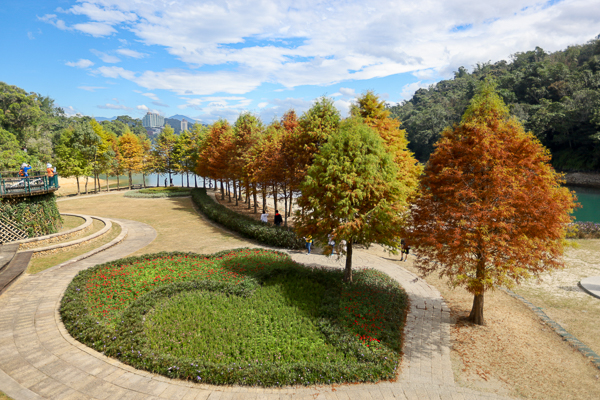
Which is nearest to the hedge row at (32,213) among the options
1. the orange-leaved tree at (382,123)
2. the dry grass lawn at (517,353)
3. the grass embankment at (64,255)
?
the grass embankment at (64,255)

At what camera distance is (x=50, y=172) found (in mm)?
18250

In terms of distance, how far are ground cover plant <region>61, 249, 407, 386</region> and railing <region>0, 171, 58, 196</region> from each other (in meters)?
7.54

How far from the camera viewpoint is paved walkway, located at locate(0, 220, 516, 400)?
23.7 ft

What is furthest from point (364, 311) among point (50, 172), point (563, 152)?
point (563, 152)

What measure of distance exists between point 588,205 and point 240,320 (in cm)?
5227

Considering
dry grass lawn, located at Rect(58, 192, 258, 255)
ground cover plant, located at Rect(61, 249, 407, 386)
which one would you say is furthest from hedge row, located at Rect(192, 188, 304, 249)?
ground cover plant, located at Rect(61, 249, 407, 386)

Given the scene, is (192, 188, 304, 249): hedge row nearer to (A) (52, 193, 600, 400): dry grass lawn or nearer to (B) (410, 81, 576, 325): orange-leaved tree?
(A) (52, 193, 600, 400): dry grass lawn

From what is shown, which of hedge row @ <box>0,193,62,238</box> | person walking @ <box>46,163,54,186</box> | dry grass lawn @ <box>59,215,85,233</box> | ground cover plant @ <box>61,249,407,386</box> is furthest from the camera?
dry grass lawn @ <box>59,215,85,233</box>

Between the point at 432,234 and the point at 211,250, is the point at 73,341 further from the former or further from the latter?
the point at 432,234

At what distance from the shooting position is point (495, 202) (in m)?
9.59

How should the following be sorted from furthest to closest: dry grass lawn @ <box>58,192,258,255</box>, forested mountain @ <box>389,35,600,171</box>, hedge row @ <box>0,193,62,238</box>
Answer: forested mountain @ <box>389,35,600,171</box> < dry grass lawn @ <box>58,192,258,255</box> < hedge row @ <box>0,193,62,238</box>

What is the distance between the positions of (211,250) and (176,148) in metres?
40.4

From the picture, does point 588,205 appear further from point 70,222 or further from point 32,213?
point 32,213

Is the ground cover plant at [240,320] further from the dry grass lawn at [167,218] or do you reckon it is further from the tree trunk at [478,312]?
the dry grass lawn at [167,218]
